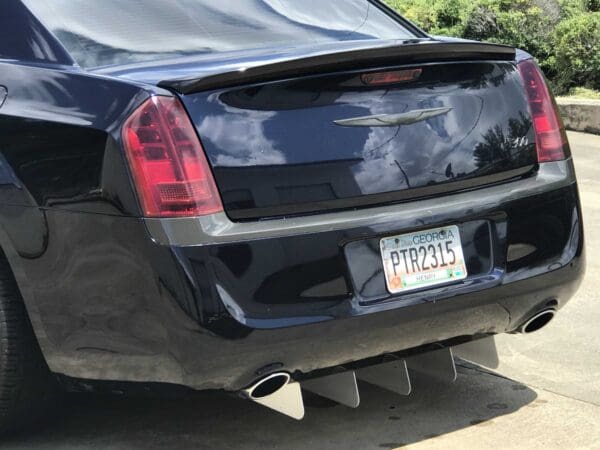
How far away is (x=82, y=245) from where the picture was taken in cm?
335

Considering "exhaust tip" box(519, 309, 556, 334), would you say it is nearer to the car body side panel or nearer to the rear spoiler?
the rear spoiler

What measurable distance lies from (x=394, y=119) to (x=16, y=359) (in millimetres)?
1440

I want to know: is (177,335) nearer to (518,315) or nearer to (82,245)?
(82,245)

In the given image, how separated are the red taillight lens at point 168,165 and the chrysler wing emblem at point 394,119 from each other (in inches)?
18.1

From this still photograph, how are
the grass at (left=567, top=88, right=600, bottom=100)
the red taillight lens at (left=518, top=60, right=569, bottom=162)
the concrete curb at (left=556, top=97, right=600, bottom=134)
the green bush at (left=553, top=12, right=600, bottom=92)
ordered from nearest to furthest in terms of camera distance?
the red taillight lens at (left=518, top=60, right=569, bottom=162)
the concrete curb at (left=556, top=97, right=600, bottom=134)
the grass at (left=567, top=88, right=600, bottom=100)
the green bush at (left=553, top=12, right=600, bottom=92)

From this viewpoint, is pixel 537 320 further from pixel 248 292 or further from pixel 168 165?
pixel 168 165

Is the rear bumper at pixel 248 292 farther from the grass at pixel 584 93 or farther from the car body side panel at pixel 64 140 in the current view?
the grass at pixel 584 93

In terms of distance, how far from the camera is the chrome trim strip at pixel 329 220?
10.4ft

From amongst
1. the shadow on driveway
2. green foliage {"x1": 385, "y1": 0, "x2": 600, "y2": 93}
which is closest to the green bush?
green foliage {"x1": 385, "y1": 0, "x2": 600, "y2": 93}

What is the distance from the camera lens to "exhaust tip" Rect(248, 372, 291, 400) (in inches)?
131

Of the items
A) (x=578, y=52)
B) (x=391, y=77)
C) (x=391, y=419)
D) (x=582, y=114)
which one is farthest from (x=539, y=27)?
(x=391, y=77)

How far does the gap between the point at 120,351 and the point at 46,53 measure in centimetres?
103

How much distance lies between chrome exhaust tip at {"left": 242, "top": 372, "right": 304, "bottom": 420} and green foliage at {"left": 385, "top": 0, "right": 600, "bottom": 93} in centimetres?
806

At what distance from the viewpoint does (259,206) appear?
128 inches
